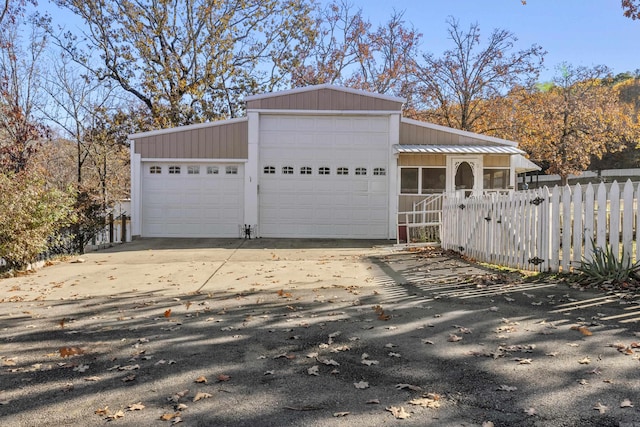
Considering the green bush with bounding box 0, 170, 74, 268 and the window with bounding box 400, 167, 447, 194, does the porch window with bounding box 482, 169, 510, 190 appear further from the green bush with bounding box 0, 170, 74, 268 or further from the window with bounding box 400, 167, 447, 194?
the green bush with bounding box 0, 170, 74, 268

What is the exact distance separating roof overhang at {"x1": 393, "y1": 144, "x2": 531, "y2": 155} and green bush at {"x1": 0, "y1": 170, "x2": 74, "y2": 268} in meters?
8.86

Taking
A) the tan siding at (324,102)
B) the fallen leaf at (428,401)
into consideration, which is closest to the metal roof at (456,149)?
the tan siding at (324,102)

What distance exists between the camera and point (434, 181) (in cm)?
1450

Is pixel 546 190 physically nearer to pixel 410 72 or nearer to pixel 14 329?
pixel 14 329

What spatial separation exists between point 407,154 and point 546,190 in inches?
302

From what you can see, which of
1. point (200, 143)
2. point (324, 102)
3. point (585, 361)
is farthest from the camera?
point (200, 143)

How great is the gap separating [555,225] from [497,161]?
341 inches

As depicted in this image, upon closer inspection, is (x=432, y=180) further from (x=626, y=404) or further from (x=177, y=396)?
(x=177, y=396)

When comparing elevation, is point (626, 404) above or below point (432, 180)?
below

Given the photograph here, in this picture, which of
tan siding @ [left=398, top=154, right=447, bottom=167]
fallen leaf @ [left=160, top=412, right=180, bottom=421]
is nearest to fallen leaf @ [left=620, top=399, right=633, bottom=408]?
fallen leaf @ [left=160, top=412, right=180, bottom=421]

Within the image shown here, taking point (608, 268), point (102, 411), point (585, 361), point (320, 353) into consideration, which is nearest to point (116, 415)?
point (102, 411)

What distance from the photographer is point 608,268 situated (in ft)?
19.5

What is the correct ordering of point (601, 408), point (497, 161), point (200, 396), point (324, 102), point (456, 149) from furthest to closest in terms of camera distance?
point (497, 161) → point (324, 102) → point (456, 149) → point (200, 396) → point (601, 408)

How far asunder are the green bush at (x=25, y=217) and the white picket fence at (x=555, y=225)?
802 centimetres
